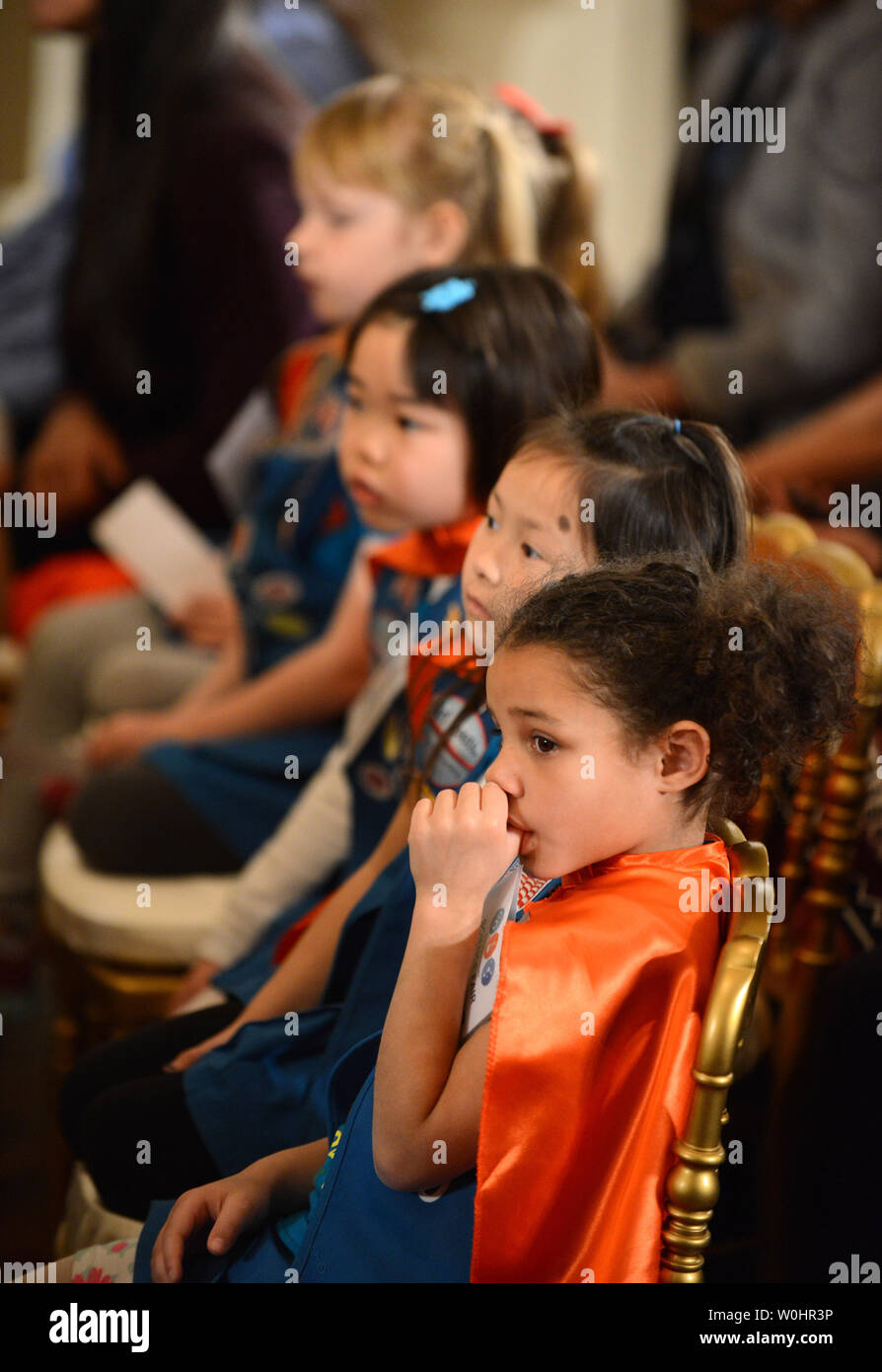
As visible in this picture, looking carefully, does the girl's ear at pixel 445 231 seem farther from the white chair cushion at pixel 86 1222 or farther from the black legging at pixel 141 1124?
the white chair cushion at pixel 86 1222

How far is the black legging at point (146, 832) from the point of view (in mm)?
1291

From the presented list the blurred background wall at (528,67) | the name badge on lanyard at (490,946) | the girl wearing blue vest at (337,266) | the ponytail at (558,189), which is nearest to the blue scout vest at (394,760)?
the name badge on lanyard at (490,946)

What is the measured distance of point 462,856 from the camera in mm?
629

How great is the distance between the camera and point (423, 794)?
0.85m

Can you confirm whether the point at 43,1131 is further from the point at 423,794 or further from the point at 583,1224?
the point at 583,1224

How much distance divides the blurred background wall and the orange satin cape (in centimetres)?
246

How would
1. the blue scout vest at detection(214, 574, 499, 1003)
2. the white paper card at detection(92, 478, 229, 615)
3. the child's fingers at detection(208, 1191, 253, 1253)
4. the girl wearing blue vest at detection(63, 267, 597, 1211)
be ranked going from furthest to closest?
the white paper card at detection(92, 478, 229, 615) < the girl wearing blue vest at detection(63, 267, 597, 1211) < the blue scout vest at detection(214, 574, 499, 1003) < the child's fingers at detection(208, 1191, 253, 1253)

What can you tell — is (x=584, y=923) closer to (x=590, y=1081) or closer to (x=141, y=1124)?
(x=590, y=1081)

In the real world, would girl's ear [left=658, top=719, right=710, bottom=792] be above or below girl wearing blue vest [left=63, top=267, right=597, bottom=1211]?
below

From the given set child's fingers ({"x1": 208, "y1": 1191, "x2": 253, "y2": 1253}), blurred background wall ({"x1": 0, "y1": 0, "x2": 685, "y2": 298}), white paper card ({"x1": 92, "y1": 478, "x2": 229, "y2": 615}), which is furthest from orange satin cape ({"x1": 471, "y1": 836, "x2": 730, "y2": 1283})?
blurred background wall ({"x1": 0, "y1": 0, "x2": 685, "y2": 298})

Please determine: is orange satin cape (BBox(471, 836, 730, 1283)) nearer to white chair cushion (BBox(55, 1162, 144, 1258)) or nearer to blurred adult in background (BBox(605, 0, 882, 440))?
white chair cushion (BBox(55, 1162, 144, 1258))

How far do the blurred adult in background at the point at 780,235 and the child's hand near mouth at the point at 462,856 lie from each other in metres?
1.28

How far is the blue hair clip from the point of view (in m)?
0.95

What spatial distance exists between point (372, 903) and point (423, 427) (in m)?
0.35
